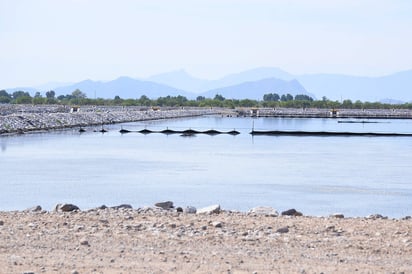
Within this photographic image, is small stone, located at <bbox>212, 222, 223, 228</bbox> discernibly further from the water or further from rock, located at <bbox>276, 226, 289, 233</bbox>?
the water

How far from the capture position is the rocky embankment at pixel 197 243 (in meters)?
8.70

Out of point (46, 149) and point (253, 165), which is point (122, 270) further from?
point (46, 149)

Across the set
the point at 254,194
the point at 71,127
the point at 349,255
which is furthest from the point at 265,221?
the point at 71,127

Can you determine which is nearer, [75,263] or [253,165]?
[75,263]

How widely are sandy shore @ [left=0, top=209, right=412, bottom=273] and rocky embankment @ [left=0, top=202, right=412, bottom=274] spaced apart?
0.01 m

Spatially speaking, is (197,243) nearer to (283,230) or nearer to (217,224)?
(217,224)

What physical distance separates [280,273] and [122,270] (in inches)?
65.4

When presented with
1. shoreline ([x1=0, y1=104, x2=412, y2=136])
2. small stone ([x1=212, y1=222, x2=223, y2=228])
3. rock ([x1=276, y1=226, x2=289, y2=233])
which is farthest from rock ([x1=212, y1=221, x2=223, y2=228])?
shoreline ([x1=0, y1=104, x2=412, y2=136])

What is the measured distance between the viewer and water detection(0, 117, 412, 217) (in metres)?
20.5

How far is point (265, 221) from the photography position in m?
12.2

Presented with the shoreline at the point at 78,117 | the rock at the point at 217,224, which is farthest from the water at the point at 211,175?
the shoreline at the point at 78,117

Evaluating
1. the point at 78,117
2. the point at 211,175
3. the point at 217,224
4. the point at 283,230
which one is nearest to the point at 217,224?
the point at 217,224

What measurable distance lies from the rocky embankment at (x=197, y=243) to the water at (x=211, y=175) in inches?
250

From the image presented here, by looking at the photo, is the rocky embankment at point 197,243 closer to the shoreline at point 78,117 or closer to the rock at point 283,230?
the rock at point 283,230
